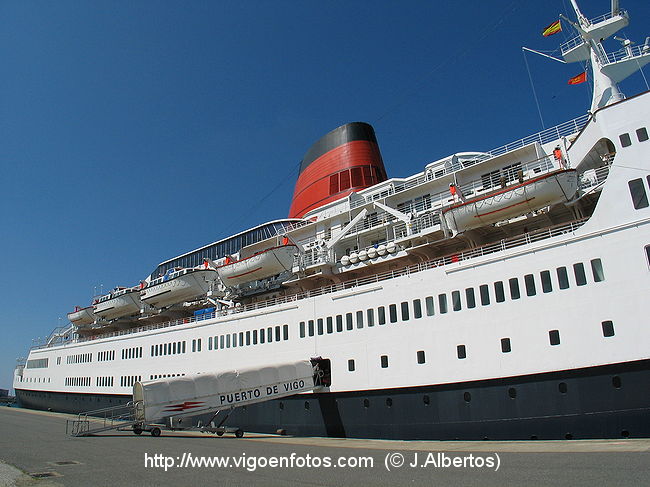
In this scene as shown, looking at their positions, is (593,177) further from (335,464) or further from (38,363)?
(38,363)

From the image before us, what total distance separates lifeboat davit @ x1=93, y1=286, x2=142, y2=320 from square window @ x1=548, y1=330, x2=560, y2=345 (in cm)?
2512

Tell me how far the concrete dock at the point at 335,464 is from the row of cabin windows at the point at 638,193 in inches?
225

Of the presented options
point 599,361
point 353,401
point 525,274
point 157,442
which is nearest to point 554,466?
point 599,361

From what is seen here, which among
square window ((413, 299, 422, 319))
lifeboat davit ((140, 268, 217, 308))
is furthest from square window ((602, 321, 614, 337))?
lifeboat davit ((140, 268, 217, 308))

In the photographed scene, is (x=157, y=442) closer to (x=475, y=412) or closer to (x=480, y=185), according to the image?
(x=475, y=412)

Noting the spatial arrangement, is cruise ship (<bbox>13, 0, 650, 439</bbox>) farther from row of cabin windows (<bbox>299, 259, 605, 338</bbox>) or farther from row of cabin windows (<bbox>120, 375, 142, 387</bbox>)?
row of cabin windows (<bbox>120, 375, 142, 387</bbox>)

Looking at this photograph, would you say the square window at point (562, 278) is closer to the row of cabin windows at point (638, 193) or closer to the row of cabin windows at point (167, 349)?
the row of cabin windows at point (638, 193)

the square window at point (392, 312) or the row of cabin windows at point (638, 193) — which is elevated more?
the row of cabin windows at point (638, 193)

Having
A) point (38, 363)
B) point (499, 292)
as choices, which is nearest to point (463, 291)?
point (499, 292)

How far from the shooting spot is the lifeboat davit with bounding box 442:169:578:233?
13.6 meters

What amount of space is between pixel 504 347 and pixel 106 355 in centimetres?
2541

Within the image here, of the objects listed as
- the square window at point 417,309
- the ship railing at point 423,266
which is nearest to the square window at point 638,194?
the ship railing at point 423,266

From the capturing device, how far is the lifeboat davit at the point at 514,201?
13570 millimetres

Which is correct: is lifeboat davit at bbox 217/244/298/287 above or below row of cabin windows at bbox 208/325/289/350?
above
